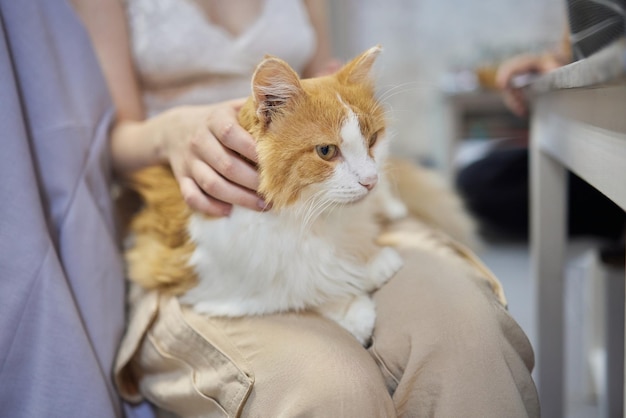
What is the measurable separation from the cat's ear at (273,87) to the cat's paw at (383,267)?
0.26 m

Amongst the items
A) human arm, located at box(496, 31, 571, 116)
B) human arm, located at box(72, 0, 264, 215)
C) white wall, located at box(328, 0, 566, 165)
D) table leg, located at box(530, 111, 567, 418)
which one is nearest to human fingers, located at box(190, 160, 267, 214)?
human arm, located at box(72, 0, 264, 215)

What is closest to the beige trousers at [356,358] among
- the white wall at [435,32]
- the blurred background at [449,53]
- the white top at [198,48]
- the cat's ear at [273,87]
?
the cat's ear at [273,87]

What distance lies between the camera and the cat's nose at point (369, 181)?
65cm

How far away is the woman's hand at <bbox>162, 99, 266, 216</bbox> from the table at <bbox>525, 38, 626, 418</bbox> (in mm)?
375

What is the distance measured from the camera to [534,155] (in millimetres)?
951

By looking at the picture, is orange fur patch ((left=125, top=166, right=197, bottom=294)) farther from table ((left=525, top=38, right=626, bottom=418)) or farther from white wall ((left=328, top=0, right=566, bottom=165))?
white wall ((left=328, top=0, right=566, bottom=165))

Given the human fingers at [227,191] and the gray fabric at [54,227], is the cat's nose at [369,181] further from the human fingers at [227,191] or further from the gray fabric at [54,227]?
the gray fabric at [54,227]

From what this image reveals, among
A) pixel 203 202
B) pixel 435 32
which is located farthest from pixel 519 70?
pixel 435 32

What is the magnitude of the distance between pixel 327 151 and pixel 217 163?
0.46 feet

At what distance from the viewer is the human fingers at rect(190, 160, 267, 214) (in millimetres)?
670

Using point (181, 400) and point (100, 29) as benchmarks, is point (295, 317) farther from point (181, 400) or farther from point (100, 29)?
point (100, 29)

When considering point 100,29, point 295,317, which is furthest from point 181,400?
point 100,29

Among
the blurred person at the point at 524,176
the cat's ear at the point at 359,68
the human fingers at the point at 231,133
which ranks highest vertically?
the cat's ear at the point at 359,68

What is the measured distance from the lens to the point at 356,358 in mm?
616
